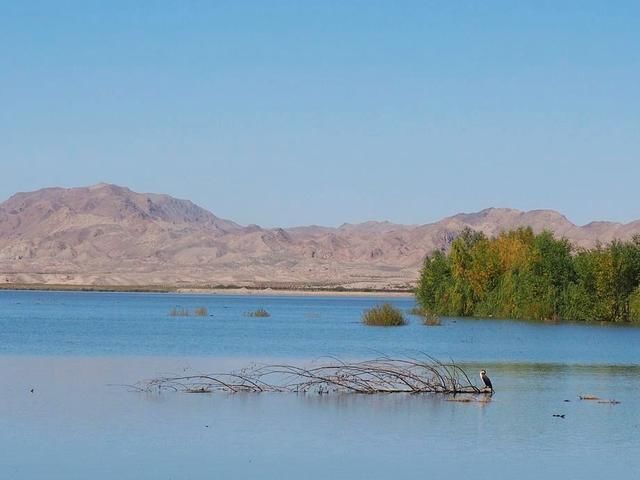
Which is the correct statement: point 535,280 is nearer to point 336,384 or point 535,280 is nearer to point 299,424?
point 336,384

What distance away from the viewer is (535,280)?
271 ft

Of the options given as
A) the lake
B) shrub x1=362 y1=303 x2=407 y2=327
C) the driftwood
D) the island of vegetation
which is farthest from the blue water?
the driftwood

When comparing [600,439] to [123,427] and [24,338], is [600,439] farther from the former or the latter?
[24,338]

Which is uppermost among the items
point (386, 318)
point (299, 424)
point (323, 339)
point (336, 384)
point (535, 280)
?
point (535, 280)

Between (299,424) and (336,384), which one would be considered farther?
(336,384)

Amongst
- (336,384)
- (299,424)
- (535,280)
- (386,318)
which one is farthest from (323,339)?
(299,424)

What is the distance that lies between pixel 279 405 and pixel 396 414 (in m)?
3.13

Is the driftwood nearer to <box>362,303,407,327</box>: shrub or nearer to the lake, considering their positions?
the lake

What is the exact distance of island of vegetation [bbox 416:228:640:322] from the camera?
266 feet

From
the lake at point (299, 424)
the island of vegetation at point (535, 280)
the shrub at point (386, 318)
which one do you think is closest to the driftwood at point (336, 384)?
the lake at point (299, 424)

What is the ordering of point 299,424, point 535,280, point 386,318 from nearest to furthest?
point 299,424, point 386,318, point 535,280

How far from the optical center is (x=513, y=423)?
87.7 feet

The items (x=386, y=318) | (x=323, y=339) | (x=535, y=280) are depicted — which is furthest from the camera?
(x=535, y=280)

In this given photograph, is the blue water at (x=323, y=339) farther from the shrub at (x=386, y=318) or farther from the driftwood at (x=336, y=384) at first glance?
the driftwood at (x=336, y=384)
